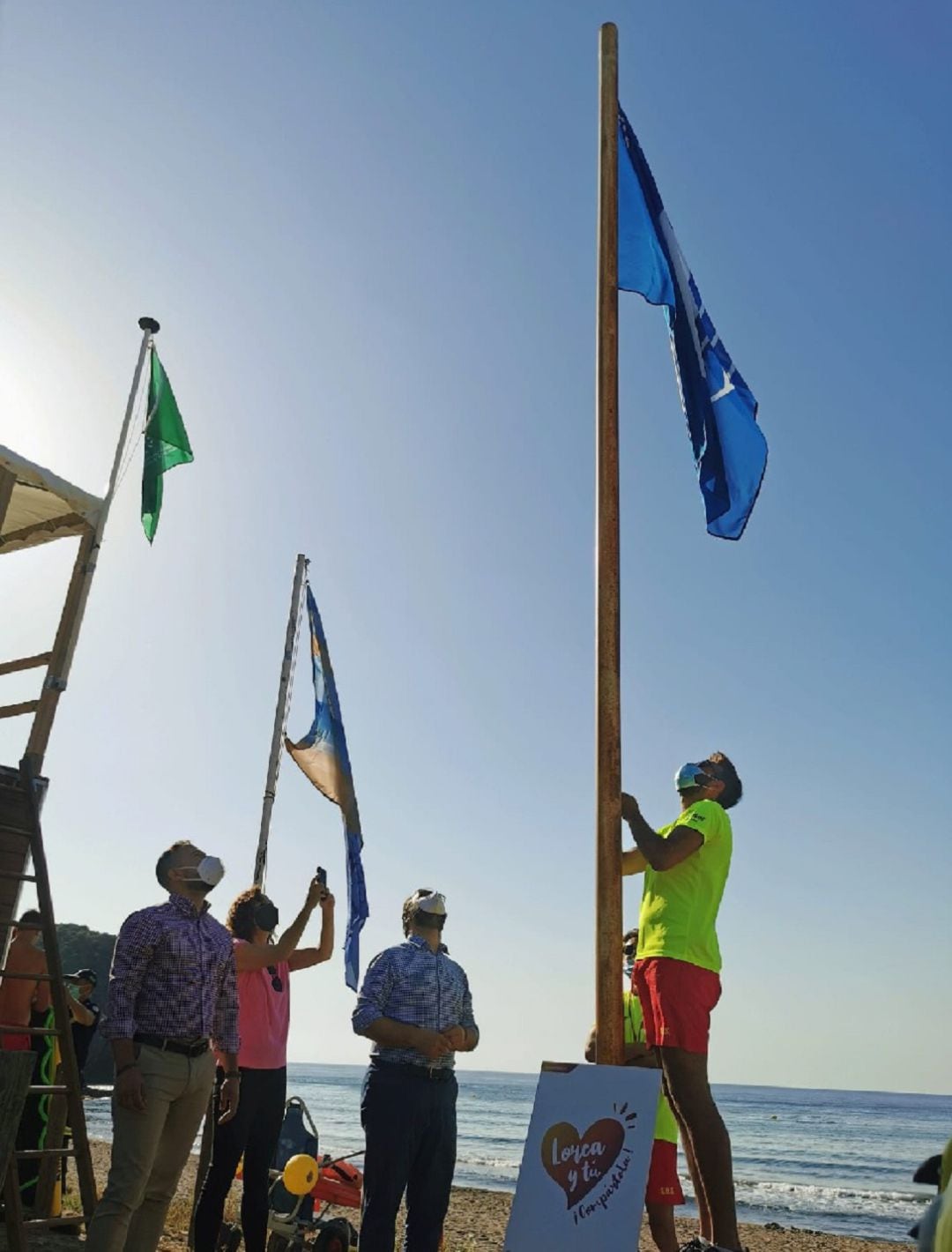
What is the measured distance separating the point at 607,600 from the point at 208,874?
8.26 ft

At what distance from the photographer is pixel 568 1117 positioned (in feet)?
11.8

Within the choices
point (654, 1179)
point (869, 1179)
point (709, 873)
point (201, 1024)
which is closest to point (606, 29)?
point (709, 873)

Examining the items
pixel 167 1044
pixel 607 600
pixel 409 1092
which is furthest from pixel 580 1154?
pixel 167 1044

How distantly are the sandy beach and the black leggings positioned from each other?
277 cm

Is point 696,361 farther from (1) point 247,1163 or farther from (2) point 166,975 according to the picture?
(1) point 247,1163

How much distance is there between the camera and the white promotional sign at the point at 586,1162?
3352 millimetres

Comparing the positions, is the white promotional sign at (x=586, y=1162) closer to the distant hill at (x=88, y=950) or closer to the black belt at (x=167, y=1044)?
the black belt at (x=167, y=1044)

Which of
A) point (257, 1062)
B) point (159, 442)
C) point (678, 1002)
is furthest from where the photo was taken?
point (159, 442)

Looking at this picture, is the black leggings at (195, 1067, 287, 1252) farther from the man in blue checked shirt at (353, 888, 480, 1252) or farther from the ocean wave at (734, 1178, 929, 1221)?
the ocean wave at (734, 1178, 929, 1221)

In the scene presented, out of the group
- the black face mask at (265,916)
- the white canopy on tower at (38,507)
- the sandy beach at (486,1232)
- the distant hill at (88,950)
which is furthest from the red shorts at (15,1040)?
the distant hill at (88,950)

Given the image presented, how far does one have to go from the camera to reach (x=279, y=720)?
33.9ft

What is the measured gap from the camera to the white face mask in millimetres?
5199

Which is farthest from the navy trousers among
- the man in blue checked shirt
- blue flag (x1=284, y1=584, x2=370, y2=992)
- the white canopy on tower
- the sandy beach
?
blue flag (x1=284, y1=584, x2=370, y2=992)

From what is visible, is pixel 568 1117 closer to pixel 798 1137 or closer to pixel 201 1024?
pixel 201 1024
